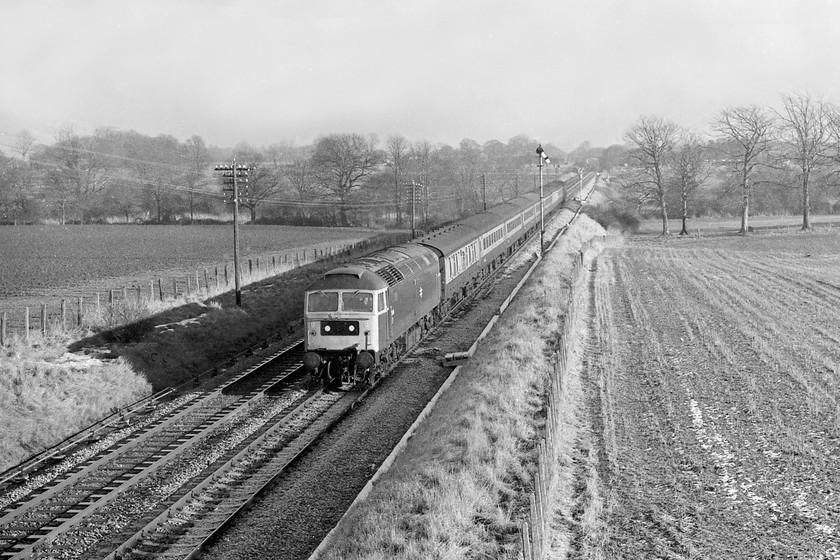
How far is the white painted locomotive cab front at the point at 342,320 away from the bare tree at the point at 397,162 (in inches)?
2662

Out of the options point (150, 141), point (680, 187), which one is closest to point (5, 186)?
point (680, 187)

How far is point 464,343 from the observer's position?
26.0 metres

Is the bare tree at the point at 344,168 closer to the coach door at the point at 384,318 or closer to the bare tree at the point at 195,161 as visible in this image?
the bare tree at the point at 195,161

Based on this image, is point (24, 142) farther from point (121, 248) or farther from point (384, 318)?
point (384, 318)

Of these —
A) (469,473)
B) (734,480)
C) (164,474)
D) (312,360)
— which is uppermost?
(312,360)

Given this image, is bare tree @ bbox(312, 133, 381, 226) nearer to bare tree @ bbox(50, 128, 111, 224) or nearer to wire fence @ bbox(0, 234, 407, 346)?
bare tree @ bbox(50, 128, 111, 224)

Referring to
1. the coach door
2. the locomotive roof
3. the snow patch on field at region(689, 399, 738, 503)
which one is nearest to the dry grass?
the locomotive roof

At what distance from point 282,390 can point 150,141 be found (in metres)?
143

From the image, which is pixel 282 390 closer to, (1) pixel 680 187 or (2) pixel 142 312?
(2) pixel 142 312

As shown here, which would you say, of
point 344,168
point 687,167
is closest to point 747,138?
point 687,167

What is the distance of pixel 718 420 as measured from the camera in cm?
1630

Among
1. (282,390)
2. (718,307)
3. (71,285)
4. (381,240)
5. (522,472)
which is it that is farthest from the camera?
(381,240)

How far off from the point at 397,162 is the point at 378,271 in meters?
81.5

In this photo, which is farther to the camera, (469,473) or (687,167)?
(687,167)
